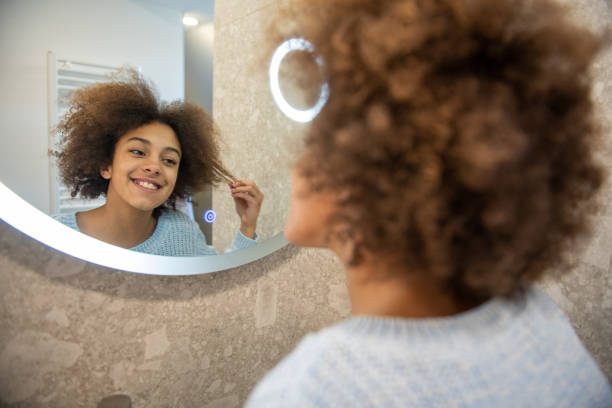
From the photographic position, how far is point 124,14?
0.58 metres

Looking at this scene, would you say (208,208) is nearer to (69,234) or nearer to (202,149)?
(202,149)

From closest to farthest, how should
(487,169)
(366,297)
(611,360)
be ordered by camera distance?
1. (487,169)
2. (366,297)
3. (611,360)

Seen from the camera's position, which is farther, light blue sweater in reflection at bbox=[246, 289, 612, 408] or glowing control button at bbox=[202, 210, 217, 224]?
glowing control button at bbox=[202, 210, 217, 224]

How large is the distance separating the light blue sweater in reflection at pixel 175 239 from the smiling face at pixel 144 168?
0.13 ft

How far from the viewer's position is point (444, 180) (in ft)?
1.20

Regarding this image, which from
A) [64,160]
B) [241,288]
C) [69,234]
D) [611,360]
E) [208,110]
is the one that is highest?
[208,110]

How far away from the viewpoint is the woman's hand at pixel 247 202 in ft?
2.48

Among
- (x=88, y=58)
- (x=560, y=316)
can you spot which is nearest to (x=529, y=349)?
(x=560, y=316)

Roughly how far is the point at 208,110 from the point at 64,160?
0.80 ft

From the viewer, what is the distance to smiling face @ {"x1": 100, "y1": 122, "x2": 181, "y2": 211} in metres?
0.59

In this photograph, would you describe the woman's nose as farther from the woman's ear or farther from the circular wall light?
the circular wall light

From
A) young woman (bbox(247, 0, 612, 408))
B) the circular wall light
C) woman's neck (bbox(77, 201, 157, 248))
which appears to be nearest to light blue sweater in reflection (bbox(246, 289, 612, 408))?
young woman (bbox(247, 0, 612, 408))

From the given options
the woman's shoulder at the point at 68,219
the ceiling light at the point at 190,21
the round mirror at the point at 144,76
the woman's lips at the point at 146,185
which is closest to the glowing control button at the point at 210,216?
the round mirror at the point at 144,76

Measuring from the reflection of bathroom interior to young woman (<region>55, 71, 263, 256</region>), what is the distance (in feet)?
0.10
